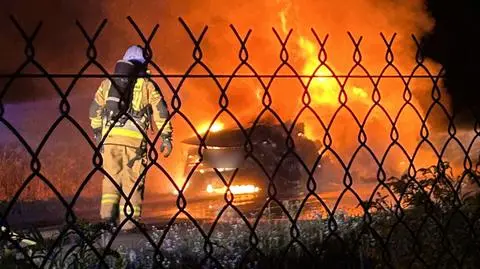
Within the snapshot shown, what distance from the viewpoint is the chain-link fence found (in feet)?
7.23

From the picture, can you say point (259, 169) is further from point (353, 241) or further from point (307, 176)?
point (353, 241)

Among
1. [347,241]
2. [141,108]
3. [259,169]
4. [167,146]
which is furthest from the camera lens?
[259,169]

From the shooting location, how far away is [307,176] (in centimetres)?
605

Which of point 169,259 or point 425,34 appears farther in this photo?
point 425,34

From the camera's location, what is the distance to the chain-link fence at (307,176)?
221 cm

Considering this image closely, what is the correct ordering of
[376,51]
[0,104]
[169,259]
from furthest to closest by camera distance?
[376,51] < [169,259] < [0,104]

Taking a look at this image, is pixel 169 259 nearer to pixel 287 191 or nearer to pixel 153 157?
pixel 153 157

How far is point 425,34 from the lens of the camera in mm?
12578

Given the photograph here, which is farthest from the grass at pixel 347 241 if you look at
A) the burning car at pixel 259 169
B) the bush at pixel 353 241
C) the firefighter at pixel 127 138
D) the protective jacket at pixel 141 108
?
the burning car at pixel 259 169

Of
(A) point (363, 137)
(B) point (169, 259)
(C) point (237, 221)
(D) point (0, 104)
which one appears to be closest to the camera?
(D) point (0, 104)

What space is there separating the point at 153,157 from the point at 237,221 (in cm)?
435

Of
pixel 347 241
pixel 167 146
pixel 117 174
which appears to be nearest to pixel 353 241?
pixel 347 241

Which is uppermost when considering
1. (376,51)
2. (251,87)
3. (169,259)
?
(251,87)

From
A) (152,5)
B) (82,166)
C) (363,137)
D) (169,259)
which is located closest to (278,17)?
(152,5)
